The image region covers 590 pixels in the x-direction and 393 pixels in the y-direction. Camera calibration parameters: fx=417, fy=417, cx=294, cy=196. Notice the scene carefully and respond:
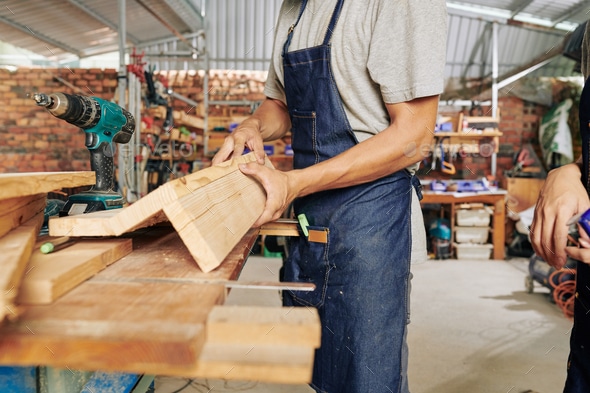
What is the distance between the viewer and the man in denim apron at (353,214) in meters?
1.00

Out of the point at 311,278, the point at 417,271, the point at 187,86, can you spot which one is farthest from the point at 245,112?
the point at 311,278

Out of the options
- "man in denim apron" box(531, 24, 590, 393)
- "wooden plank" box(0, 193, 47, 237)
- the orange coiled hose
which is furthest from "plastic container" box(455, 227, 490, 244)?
"wooden plank" box(0, 193, 47, 237)

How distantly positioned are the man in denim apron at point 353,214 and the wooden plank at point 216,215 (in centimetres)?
13

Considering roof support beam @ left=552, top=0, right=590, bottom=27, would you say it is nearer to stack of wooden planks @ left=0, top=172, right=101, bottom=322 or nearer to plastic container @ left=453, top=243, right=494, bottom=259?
plastic container @ left=453, top=243, right=494, bottom=259

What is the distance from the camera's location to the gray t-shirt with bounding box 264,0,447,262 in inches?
37.9

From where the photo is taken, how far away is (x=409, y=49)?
973 millimetres

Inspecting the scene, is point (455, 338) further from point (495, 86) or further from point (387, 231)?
point (495, 86)

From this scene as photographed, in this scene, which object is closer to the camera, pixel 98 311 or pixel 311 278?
pixel 98 311

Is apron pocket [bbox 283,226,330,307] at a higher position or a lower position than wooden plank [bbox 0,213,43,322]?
lower

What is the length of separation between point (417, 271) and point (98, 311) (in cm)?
431

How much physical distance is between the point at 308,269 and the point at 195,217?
0.61 m

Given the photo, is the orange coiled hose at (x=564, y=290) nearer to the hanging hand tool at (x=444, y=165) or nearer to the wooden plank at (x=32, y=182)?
the hanging hand tool at (x=444, y=165)

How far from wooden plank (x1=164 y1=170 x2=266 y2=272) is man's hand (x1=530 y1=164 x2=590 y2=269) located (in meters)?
0.61

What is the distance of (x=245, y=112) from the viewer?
596 centimetres
